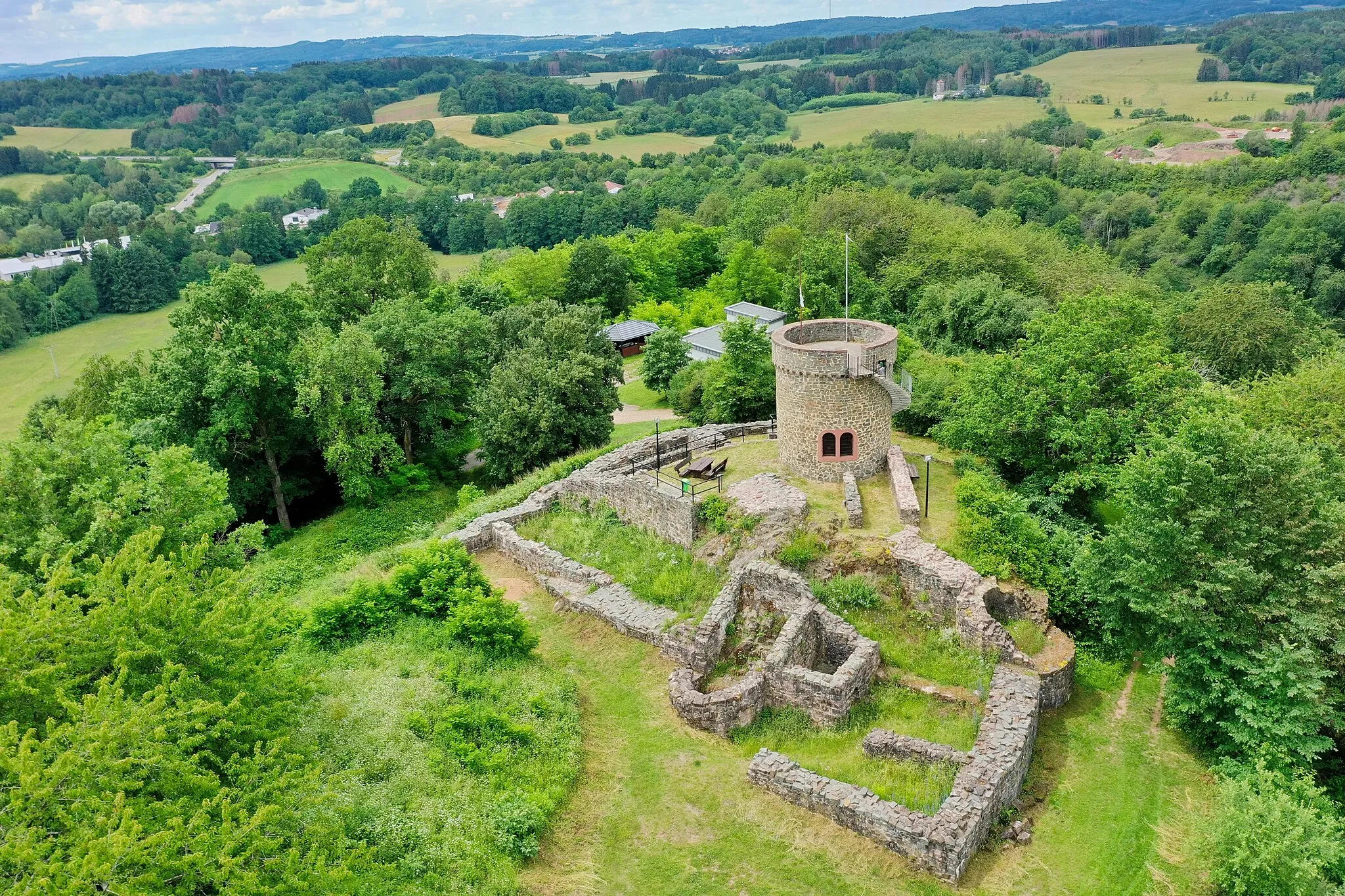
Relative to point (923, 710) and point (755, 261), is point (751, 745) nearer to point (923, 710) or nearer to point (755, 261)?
point (923, 710)

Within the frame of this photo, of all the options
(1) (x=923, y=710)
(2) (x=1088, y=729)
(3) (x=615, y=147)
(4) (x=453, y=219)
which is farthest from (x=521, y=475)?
(3) (x=615, y=147)

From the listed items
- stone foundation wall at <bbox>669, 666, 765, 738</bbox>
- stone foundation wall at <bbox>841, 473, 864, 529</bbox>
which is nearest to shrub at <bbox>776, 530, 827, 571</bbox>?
stone foundation wall at <bbox>841, 473, 864, 529</bbox>

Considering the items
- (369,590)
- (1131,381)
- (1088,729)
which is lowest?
(1088,729)

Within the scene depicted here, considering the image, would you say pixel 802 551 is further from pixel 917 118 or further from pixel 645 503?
pixel 917 118

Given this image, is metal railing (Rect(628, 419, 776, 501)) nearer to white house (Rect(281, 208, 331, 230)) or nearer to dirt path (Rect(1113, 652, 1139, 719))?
dirt path (Rect(1113, 652, 1139, 719))

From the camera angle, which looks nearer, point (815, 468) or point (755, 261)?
point (815, 468)

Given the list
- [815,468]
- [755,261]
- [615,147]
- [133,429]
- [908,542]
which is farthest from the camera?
[615,147]

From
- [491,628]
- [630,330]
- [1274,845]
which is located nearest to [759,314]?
[630,330]

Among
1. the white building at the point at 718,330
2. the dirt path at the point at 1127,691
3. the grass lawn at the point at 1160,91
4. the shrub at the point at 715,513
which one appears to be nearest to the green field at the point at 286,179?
the white building at the point at 718,330
